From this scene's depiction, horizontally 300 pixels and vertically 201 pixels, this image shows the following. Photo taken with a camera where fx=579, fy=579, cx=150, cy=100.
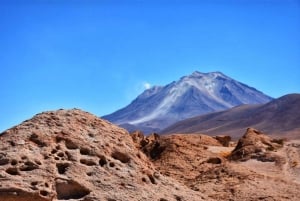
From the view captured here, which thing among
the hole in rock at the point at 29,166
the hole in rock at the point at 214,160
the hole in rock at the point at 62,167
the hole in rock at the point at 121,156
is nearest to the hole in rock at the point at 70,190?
the hole in rock at the point at 62,167

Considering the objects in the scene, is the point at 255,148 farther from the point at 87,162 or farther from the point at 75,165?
the point at 75,165

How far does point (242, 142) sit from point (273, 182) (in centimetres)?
881

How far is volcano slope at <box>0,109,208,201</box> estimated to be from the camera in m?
8.53

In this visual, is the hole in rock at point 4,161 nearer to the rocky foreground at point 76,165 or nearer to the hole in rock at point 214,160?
the rocky foreground at point 76,165

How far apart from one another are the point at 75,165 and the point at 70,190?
423mm

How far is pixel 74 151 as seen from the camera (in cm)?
927

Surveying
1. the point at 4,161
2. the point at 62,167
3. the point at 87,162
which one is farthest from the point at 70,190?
the point at 4,161

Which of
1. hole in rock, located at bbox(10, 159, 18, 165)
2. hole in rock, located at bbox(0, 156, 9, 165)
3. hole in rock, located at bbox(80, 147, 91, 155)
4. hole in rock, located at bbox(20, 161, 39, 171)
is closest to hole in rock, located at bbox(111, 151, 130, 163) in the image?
hole in rock, located at bbox(80, 147, 91, 155)

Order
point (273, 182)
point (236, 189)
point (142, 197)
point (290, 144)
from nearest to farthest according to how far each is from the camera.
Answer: point (142, 197)
point (236, 189)
point (273, 182)
point (290, 144)

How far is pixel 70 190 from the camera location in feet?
28.8

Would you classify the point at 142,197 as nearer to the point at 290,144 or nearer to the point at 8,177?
the point at 8,177

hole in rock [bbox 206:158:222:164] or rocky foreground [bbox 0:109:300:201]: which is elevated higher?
hole in rock [bbox 206:158:222:164]

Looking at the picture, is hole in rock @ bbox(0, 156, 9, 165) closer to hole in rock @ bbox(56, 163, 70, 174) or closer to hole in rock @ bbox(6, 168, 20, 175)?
hole in rock @ bbox(6, 168, 20, 175)

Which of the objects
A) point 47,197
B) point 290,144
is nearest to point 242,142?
point 290,144
